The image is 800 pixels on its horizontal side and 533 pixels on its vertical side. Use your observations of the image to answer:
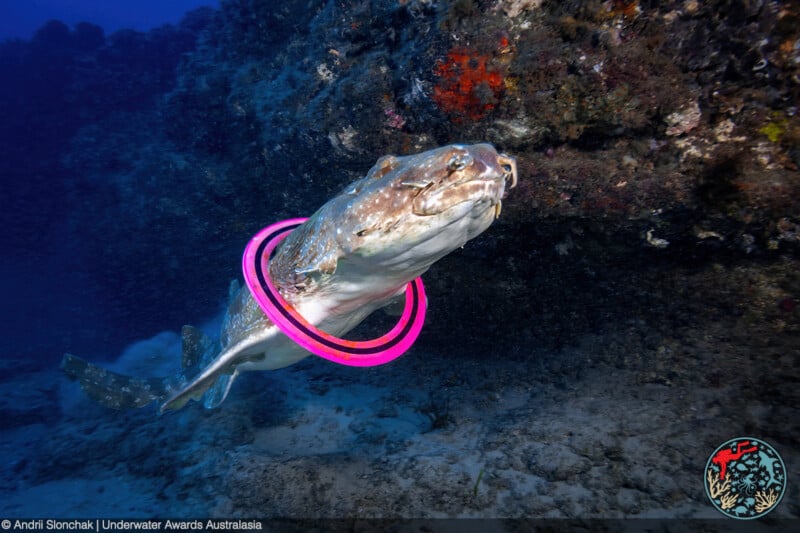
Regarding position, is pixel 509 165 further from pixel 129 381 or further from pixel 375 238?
pixel 129 381

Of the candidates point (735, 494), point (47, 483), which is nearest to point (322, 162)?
point (735, 494)

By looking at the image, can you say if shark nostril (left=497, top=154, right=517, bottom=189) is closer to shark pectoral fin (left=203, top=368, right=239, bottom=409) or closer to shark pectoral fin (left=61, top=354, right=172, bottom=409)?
shark pectoral fin (left=203, top=368, right=239, bottom=409)

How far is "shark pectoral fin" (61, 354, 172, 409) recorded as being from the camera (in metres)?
6.43

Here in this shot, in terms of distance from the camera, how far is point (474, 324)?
232 inches

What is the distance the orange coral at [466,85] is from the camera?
4.05m

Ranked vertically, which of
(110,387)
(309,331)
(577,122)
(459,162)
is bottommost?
(110,387)

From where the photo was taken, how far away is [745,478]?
2.70 m

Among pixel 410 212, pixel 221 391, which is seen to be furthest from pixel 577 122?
pixel 221 391

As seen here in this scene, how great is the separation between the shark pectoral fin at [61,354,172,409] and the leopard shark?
2072mm

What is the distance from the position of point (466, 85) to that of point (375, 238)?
2.78m

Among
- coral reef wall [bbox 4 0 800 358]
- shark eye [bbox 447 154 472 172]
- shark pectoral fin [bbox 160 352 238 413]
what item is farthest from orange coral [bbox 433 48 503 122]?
shark pectoral fin [bbox 160 352 238 413]

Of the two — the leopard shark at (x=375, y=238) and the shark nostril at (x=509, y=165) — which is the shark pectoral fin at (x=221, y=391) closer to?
the leopard shark at (x=375, y=238)

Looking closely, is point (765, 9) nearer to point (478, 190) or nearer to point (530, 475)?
point (478, 190)

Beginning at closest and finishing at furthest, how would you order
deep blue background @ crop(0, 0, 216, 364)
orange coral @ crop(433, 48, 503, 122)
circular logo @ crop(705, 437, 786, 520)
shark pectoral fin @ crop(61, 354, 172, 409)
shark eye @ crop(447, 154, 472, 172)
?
shark eye @ crop(447, 154, 472, 172), circular logo @ crop(705, 437, 786, 520), orange coral @ crop(433, 48, 503, 122), shark pectoral fin @ crop(61, 354, 172, 409), deep blue background @ crop(0, 0, 216, 364)
